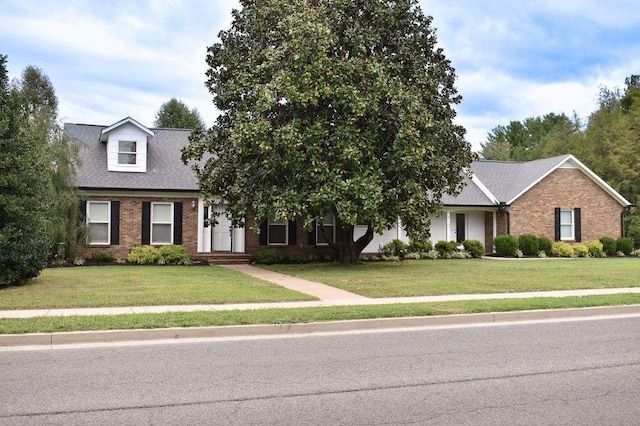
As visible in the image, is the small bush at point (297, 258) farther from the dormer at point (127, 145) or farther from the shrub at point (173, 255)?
the dormer at point (127, 145)

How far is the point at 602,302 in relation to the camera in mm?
12000

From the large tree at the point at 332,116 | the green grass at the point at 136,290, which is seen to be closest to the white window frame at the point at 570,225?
the large tree at the point at 332,116

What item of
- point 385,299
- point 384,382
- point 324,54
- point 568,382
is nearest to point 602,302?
point 385,299

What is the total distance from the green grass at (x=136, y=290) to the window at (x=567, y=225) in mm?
19486

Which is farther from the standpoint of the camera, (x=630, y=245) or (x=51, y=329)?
(x=630, y=245)

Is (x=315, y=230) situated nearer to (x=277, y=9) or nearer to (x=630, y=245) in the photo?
(x=277, y=9)

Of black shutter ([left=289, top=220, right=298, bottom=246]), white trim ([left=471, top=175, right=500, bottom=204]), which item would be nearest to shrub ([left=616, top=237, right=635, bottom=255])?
white trim ([left=471, top=175, right=500, bottom=204])

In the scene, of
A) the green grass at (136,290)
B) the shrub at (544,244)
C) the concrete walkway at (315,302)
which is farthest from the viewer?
the shrub at (544,244)

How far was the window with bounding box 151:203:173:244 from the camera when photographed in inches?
935

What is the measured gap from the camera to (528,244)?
28.5 meters

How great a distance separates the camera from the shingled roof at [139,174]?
912 inches

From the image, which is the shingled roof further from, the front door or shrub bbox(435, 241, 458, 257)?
the front door

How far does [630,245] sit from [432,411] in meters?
29.3

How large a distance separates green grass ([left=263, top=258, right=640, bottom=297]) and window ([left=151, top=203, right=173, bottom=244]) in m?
5.48
